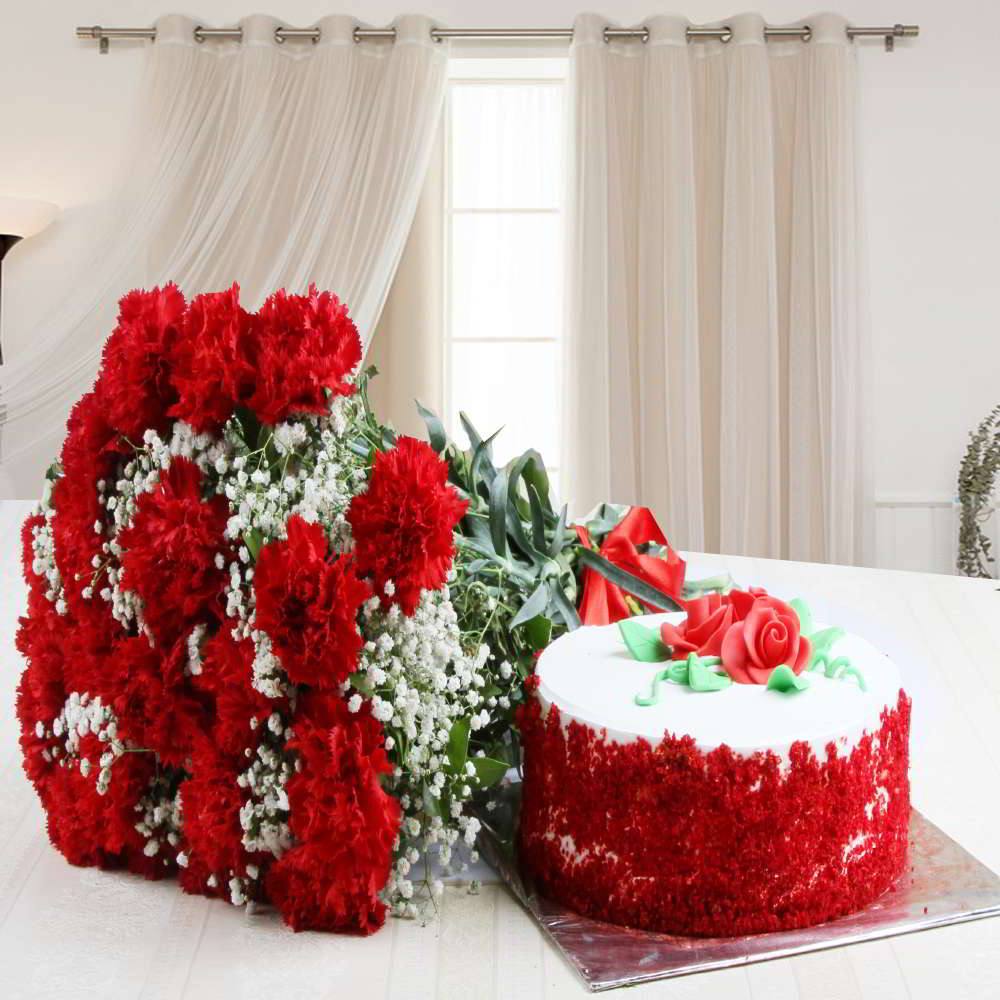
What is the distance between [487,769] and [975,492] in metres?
2.94

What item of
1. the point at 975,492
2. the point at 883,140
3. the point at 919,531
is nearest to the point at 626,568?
the point at 975,492

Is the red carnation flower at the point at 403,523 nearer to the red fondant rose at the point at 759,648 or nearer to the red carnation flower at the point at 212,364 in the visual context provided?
the red carnation flower at the point at 212,364

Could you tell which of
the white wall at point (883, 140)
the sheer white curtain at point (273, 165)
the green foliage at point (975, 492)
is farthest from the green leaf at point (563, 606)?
the white wall at point (883, 140)

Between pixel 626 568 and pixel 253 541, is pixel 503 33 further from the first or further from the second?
pixel 253 541

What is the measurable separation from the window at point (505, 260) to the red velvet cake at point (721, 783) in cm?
291

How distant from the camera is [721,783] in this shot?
0.82 m

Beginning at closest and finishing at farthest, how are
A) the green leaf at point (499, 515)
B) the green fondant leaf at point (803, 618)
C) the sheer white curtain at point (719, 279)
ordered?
the green fondant leaf at point (803, 618), the green leaf at point (499, 515), the sheer white curtain at point (719, 279)

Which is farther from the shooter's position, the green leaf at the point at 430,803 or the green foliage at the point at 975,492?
the green foliage at the point at 975,492

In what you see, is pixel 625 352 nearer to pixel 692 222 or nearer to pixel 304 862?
pixel 692 222

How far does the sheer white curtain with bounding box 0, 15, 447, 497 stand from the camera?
330cm

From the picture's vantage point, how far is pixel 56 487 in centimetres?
A: 96

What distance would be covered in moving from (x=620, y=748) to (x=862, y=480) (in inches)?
114

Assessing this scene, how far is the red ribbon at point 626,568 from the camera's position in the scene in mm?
1193

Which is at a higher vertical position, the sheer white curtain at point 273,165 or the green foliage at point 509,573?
the sheer white curtain at point 273,165
